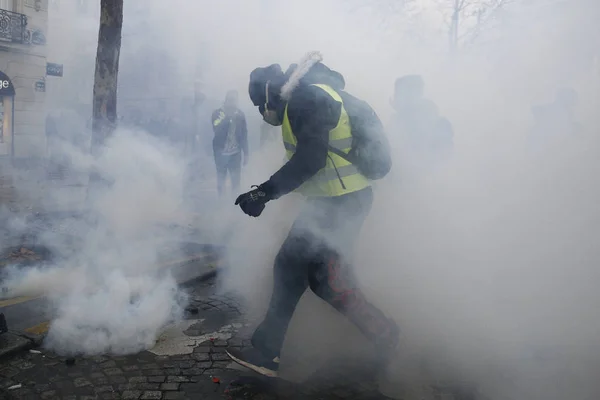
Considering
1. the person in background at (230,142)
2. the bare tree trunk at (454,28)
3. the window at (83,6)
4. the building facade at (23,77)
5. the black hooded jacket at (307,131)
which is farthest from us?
the building facade at (23,77)

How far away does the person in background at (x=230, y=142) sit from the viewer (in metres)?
6.14

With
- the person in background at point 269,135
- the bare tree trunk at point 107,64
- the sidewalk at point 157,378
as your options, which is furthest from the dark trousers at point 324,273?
the bare tree trunk at point 107,64

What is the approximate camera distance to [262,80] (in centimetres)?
235

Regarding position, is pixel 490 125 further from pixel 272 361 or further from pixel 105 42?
pixel 105 42

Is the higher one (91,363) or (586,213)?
(586,213)

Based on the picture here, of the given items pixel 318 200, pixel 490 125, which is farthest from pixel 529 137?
pixel 318 200

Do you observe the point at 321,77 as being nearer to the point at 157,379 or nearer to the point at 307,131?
the point at 307,131

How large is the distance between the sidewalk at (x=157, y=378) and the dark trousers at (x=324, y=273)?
8.5 inches

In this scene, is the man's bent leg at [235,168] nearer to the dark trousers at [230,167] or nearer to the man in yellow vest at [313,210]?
the dark trousers at [230,167]

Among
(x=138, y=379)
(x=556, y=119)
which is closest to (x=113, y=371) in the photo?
(x=138, y=379)

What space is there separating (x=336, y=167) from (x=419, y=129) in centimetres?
83

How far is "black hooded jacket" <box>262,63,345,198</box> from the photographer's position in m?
2.19

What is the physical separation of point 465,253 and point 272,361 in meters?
1.21

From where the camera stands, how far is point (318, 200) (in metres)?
2.42
